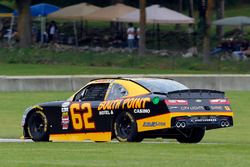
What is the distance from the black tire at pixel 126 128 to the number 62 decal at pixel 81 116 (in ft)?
2.41

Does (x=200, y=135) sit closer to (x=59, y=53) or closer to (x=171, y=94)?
(x=171, y=94)

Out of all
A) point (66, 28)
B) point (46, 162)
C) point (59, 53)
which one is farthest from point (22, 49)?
point (46, 162)

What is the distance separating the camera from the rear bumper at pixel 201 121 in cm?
1759

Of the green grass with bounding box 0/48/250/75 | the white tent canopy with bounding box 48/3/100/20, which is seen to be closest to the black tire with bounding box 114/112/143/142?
the green grass with bounding box 0/48/250/75

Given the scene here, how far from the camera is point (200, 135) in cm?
1912

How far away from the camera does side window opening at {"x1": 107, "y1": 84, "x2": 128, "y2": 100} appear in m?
18.8

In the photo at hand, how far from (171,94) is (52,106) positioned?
2931 millimetres

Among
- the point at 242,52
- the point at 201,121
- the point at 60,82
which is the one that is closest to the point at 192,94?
the point at 201,121

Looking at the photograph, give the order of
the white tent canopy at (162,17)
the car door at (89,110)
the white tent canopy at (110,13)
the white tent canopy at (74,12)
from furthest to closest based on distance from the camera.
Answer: the white tent canopy at (74,12)
the white tent canopy at (110,13)
the white tent canopy at (162,17)
the car door at (89,110)

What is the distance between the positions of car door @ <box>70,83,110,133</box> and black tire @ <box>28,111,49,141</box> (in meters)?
0.66

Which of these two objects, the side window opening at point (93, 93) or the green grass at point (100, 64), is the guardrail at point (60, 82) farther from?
the side window opening at point (93, 93)

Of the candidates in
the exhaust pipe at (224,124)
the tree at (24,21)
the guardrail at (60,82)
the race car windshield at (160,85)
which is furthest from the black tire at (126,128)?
the tree at (24,21)

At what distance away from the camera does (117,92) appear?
62.0 feet

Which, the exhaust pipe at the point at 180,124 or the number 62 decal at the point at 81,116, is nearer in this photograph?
the exhaust pipe at the point at 180,124
